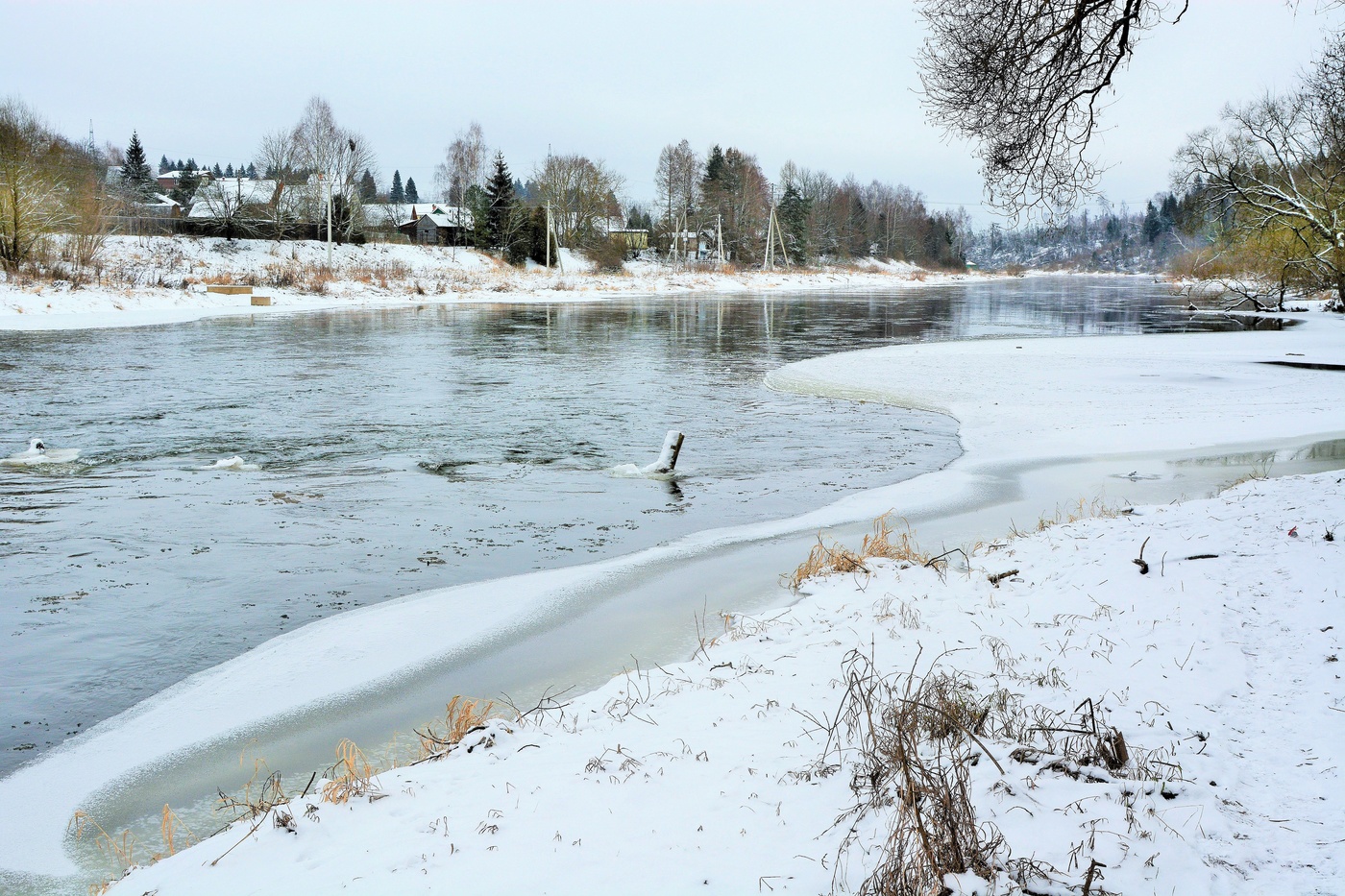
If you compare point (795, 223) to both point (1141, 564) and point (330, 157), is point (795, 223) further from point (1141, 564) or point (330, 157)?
point (1141, 564)

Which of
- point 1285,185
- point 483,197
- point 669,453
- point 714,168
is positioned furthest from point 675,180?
point 669,453

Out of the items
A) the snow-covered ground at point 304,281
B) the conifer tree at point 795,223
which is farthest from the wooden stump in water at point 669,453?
the conifer tree at point 795,223

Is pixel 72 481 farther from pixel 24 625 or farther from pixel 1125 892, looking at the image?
pixel 1125 892

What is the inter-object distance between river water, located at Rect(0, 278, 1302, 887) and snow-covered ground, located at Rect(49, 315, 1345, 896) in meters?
0.97

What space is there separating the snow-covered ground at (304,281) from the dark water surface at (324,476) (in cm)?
814

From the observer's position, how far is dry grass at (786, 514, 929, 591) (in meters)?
7.59

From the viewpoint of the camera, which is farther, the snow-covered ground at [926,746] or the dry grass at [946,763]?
the snow-covered ground at [926,746]

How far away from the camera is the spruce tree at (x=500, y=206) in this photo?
71250 mm

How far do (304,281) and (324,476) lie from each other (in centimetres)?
4062

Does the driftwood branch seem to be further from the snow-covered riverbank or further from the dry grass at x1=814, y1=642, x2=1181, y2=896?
the dry grass at x1=814, y1=642, x2=1181, y2=896

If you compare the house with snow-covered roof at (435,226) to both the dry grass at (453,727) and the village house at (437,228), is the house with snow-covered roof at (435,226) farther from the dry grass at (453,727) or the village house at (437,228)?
the dry grass at (453,727)

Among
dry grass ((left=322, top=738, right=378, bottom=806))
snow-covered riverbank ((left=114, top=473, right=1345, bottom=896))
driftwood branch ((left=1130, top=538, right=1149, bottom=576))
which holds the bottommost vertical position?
dry grass ((left=322, top=738, right=378, bottom=806))

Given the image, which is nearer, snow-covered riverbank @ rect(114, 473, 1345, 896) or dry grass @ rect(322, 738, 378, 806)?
snow-covered riverbank @ rect(114, 473, 1345, 896)

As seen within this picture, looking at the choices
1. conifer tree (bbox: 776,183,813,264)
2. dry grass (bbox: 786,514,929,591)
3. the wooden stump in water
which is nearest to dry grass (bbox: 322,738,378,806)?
dry grass (bbox: 786,514,929,591)
